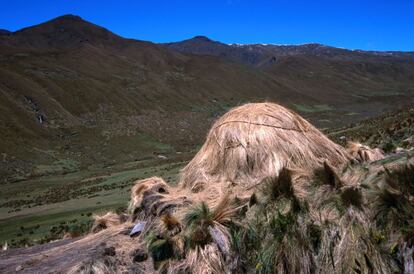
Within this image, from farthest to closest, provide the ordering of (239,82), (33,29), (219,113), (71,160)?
1. (33,29)
2. (239,82)
3. (219,113)
4. (71,160)

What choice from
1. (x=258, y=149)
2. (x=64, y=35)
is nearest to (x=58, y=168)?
(x=258, y=149)

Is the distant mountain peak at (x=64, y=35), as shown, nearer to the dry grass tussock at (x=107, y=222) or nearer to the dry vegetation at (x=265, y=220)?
the dry grass tussock at (x=107, y=222)

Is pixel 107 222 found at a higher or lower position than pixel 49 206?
higher

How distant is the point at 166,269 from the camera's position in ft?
20.1

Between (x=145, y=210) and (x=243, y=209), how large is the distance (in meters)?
2.00

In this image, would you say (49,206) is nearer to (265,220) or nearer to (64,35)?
(265,220)

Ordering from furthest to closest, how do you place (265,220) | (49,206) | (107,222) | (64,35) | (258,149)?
(64,35)
(49,206)
(107,222)
(258,149)
(265,220)

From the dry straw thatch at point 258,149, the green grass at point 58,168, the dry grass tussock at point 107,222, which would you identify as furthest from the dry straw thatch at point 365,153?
the green grass at point 58,168

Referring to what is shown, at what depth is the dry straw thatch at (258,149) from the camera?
8.23m

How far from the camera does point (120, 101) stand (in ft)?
296

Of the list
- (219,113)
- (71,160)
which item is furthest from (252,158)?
(219,113)

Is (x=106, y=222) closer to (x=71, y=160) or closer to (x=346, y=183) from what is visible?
(x=346, y=183)

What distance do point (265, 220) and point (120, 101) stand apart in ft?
283

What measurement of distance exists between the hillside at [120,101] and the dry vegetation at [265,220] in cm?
3241
